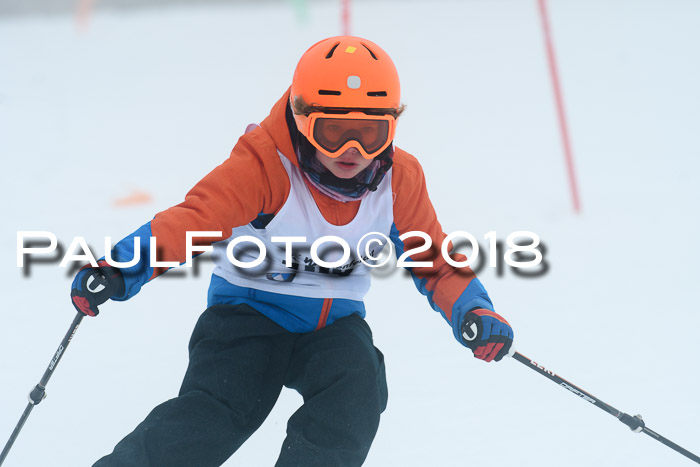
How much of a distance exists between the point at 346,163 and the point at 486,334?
0.56 meters

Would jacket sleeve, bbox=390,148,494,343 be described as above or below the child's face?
below

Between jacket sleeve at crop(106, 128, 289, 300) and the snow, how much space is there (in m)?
0.76

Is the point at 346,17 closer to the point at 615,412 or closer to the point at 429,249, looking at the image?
the point at 429,249

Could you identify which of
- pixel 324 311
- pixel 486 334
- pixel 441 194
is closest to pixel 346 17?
pixel 441 194

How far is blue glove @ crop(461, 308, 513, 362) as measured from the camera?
1.85 metres

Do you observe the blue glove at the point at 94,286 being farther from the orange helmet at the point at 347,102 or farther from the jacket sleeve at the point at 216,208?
the orange helmet at the point at 347,102

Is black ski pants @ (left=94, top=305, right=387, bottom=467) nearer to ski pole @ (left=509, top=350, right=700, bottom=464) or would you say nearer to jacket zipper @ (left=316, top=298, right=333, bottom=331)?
jacket zipper @ (left=316, top=298, right=333, bottom=331)

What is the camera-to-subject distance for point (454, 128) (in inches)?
210

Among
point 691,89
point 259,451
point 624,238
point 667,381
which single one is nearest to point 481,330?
point 259,451

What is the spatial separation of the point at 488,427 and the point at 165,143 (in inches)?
140

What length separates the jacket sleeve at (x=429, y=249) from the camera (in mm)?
1970

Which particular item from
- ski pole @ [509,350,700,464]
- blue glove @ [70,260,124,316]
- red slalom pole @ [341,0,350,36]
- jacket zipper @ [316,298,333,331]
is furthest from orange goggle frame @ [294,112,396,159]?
red slalom pole @ [341,0,350,36]

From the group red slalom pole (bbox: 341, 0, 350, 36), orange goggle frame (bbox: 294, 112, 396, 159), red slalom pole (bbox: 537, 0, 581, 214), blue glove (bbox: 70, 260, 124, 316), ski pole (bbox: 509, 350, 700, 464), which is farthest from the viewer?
red slalom pole (bbox: 537, 0, 581, 214)

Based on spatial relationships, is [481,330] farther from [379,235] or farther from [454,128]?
[454,128]
